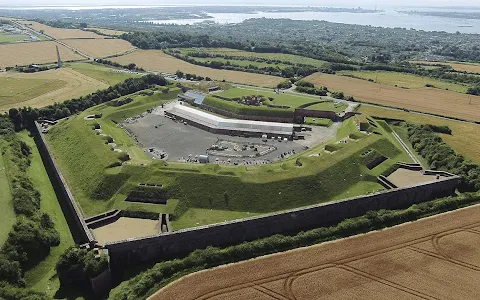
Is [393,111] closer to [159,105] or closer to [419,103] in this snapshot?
[419,103]

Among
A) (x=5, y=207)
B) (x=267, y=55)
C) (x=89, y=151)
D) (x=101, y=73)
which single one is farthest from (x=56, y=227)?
(x=267, y=55)

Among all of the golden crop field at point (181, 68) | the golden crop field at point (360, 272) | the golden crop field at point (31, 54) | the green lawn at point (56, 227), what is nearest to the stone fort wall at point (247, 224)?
the green lawn at point (56, 227)

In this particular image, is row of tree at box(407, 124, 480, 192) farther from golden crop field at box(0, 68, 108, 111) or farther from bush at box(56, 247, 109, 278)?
golden crop field at box(0, 68, 108, 111)

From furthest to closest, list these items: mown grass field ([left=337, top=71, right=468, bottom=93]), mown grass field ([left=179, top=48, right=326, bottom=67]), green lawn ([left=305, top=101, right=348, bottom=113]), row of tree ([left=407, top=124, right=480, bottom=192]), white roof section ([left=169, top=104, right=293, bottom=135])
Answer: mown grass field ([left=179, top=48, right=326, bottom=67])
mown grass field ([left=337, top=71, right=468, bottom=93])
green lawn ([left=305, top=101, right=348, bottom=113])
white roof section ([left=169, top=104, right=293, bottom=135])
row of tree ([left=407, top=124, right=480, bottom=192])

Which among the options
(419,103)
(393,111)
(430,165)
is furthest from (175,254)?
(419,103)

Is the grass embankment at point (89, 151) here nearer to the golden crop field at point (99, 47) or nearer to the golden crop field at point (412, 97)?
the golden crop field at point (412, 97)

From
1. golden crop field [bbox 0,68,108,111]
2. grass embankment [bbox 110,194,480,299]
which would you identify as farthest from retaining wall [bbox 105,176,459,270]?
golden crop field [bbox 0,68,108,111]

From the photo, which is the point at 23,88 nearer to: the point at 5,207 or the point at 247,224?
the point at 5,207

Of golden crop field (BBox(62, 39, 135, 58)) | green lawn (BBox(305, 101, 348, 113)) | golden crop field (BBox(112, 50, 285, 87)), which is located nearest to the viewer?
green lawn (BBox(305, 101, 348, 113))
